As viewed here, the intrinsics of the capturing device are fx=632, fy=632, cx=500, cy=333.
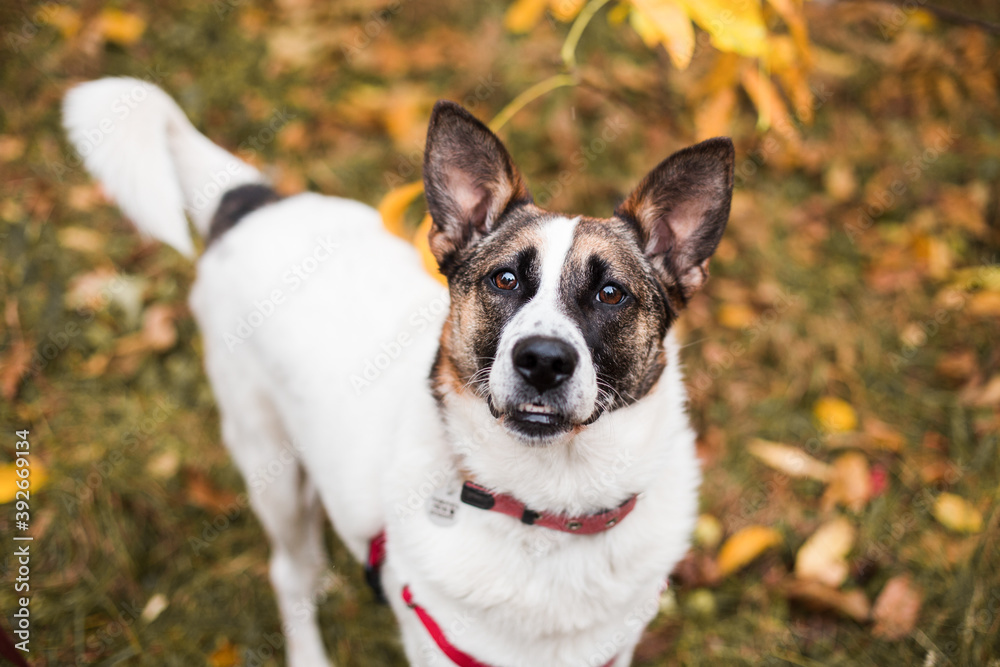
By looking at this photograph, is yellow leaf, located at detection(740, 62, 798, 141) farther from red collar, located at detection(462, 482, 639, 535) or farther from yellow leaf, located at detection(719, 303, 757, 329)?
yellow leaf, located at detection(719, 303, 757, 329)

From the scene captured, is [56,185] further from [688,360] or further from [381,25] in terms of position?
[688,360]

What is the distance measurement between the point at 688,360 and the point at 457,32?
392 cm


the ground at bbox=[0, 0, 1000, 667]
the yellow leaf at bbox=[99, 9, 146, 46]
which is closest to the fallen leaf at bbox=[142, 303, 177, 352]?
the ground at bbox=[0, 0, 1000, 667]

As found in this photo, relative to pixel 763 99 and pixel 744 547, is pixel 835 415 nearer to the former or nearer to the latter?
pixel 744 547

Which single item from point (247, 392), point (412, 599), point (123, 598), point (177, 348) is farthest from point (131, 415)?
point (412, 599)

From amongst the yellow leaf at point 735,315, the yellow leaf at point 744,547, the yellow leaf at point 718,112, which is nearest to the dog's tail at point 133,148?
the yellow leaf at point 718,112

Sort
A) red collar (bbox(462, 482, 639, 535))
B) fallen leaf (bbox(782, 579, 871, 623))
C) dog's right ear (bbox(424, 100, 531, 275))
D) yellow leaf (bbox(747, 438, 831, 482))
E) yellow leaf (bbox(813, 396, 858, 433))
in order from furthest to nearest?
yellow leaf (bbox(813, 396, 858, 433)) → yellow leaf (bbox(747, 438, 831, 482)) → fallen leaf (bbox(782, 579, 871, 623)) → dog's right ear (bbox(424, 100, 531, 275)) → red collar (bbox(462, 482, 639, 535))

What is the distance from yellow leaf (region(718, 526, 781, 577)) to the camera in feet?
10.8

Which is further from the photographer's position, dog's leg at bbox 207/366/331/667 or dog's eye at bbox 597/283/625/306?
dog's leg at bbox 207/366/331/667

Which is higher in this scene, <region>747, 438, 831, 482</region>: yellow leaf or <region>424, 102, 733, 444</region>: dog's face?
<region>424, 102, 733, 444</region>: dog's face

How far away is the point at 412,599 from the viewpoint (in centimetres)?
222

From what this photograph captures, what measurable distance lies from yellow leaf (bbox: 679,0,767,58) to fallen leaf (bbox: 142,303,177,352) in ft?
12.0

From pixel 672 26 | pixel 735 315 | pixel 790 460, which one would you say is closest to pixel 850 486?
pixel 790 460

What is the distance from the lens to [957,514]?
324 centimetres
